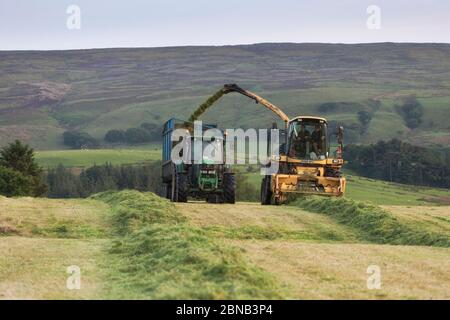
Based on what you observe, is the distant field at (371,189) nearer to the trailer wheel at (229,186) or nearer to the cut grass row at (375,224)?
the trailer wheel at (229,186)

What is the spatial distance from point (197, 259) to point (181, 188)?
2374 cm

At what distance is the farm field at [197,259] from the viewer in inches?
488

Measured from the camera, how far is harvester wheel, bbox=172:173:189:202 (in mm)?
37750

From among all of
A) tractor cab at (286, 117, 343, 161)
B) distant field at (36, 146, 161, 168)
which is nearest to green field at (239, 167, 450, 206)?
distant field at (36, 146, 161, 168)

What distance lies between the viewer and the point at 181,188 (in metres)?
37.8

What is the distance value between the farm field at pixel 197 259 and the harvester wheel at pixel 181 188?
9.41 metres

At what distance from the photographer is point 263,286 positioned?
1191 centimetres

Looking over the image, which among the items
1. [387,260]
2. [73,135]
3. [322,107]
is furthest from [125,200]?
[322,107]

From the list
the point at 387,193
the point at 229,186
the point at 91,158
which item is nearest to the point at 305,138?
the point at 229,186

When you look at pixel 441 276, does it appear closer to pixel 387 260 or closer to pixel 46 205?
pixel 387 260

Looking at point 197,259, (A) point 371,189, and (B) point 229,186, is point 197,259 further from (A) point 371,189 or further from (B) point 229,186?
(A) point 371,189

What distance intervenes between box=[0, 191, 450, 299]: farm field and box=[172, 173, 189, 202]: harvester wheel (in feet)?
30.9
